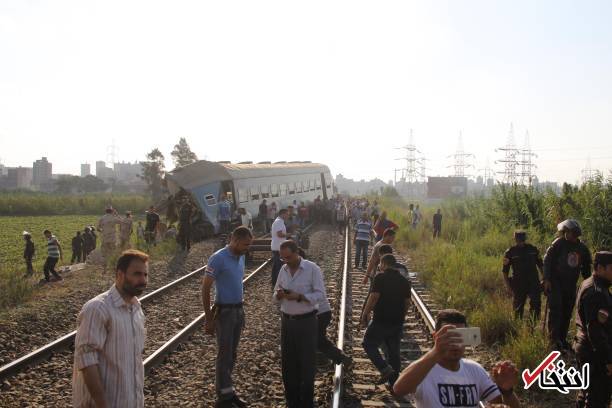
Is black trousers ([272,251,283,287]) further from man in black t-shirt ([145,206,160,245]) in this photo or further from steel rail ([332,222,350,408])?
man in black t-shirt ([145,206,160,245])

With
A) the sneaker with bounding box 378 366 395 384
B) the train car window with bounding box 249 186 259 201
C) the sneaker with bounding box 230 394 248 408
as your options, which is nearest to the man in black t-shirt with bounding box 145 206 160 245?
the train car window with bounding box 249 186 259 201

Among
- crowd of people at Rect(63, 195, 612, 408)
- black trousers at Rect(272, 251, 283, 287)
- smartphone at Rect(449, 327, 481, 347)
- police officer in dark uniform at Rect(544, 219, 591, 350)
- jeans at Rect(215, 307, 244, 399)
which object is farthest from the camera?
black trousers at Rect(272, 251, 283, 287)

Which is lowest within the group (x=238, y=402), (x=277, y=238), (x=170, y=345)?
(x=238, y=402)

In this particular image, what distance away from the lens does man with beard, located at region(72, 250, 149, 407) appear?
349cm

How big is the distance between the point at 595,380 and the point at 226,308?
11.8 ft

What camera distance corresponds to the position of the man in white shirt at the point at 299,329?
5.89m

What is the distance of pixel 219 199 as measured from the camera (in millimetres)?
23375

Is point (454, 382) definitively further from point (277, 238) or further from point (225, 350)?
point (277, 238)

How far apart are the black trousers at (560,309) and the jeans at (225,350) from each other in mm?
4287

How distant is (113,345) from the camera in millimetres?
3617

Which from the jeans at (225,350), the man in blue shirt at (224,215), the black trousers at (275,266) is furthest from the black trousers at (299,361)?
the man in blue shirt at (224,215)

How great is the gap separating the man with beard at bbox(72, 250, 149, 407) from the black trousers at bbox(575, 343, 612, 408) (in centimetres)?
383

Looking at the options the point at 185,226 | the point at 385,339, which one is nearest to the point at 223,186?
the point at 185,226

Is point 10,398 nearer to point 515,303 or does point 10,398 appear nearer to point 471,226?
point 515,303
